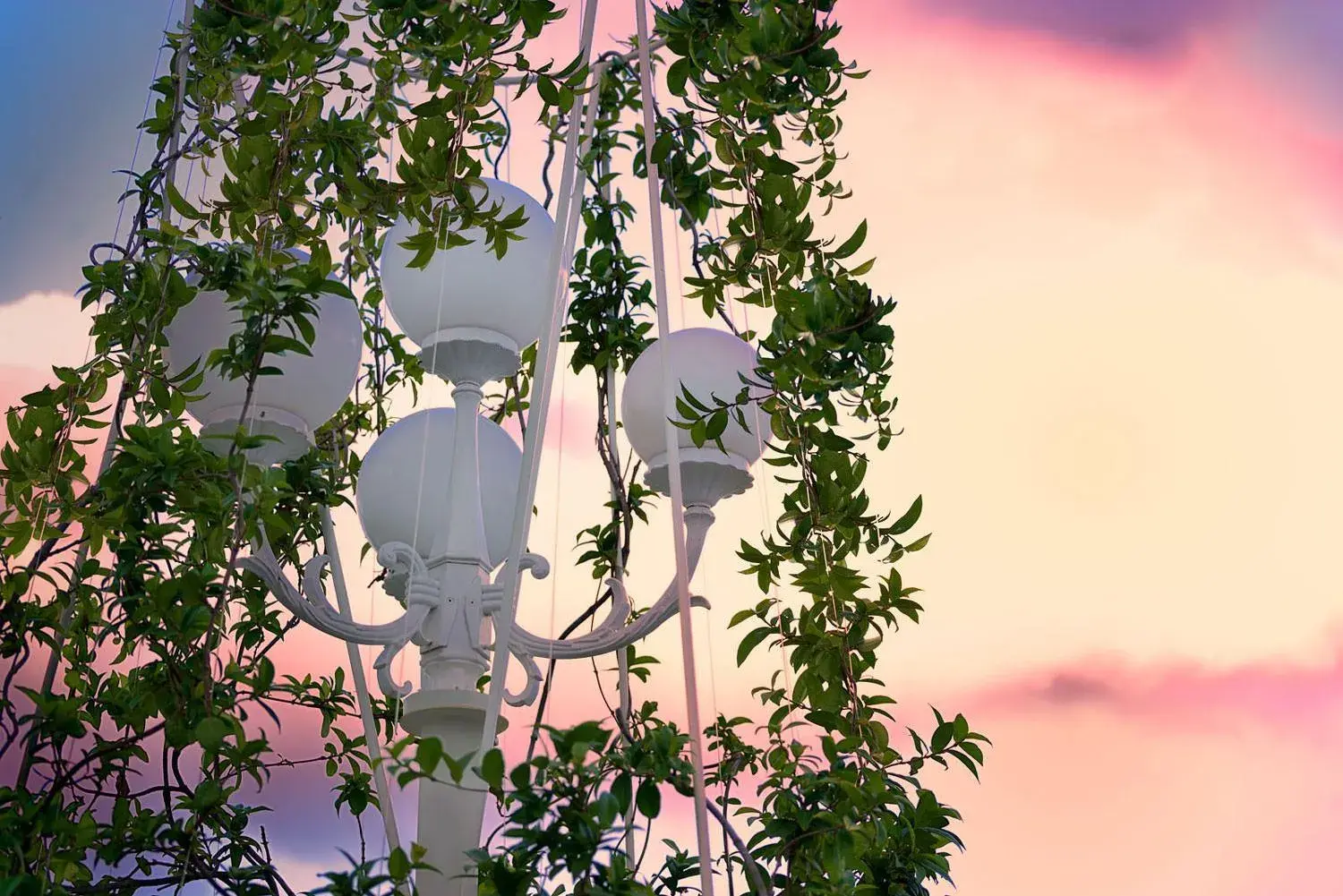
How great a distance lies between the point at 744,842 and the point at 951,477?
2.77 m

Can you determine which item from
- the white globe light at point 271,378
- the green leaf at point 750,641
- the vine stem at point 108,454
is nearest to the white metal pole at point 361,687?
the white globe light at point 271,378

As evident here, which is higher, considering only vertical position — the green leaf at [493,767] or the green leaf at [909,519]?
the green leaf at [909,519]

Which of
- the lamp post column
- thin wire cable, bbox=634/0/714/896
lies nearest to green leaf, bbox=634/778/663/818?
thin wire cable, bbox=634/0/714/896

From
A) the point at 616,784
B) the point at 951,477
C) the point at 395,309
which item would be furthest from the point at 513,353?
the point at 951,477

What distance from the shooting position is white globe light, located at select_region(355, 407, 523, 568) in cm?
226

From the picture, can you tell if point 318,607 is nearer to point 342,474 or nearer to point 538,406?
point 342,474

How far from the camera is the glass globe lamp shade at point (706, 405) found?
7.05 ft

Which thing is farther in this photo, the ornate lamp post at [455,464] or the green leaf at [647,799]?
the ornate lamp post at [455,464]

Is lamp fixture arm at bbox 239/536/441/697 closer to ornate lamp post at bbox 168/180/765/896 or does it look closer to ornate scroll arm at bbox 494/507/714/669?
ornate lamp post at bbox 168/180/765/896

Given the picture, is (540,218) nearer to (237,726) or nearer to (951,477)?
(237,726)

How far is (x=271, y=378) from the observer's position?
2.09m

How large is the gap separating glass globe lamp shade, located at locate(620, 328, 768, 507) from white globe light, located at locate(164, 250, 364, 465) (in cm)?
45

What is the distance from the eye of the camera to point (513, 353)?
243 centimetres

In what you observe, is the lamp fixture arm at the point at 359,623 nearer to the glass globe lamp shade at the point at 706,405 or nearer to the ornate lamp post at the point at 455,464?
the ornate lamp post at the point at 455,464
